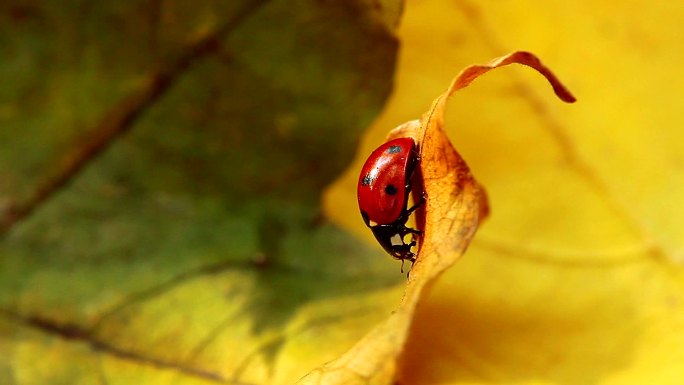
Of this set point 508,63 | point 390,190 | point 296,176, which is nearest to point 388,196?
point 390,190

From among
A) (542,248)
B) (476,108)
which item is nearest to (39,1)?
(476,108)

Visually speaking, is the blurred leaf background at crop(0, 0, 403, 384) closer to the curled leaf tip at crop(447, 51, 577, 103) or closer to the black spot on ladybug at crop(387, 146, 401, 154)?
the black spot on ladybug at crop(387, 146, 401, 154)

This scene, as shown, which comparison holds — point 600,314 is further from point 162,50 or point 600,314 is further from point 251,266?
point 162,50

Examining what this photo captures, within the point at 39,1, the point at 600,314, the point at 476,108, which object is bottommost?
the point at 600,314

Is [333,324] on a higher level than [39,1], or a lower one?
lower

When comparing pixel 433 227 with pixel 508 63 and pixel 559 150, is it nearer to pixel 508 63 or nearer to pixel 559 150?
pixel 508 63

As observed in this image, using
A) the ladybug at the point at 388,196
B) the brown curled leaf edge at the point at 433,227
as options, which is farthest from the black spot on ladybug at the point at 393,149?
the brown curled leaf edge at the point at 433,227

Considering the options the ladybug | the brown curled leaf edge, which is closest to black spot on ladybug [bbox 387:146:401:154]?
the ladybug
